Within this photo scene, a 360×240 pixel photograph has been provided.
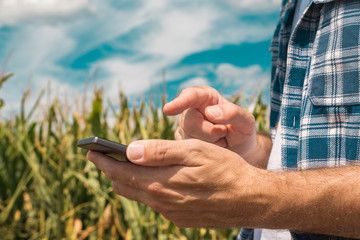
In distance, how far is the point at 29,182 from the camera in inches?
135

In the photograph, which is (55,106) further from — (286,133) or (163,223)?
(286,133)

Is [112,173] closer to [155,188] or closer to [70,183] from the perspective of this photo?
[155,188]

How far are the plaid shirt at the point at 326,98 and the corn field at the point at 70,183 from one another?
152cm

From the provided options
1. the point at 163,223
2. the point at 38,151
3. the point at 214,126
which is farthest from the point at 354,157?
the point at 38,151

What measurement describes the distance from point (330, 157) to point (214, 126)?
397 mm

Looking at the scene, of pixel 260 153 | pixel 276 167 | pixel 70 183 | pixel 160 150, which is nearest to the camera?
pixel 160 150

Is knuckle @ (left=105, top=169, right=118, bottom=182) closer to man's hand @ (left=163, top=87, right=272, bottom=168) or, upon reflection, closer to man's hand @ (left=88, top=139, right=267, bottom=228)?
man's hand @ (left=88, top=139, right=267, bottom=228)

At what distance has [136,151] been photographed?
93 cm

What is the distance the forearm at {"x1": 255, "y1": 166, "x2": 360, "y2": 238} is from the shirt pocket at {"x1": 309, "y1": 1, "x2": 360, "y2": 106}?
0.86 feet

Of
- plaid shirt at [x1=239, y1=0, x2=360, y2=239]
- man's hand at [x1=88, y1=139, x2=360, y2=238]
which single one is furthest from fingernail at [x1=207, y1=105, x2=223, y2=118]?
man's hand at [x1=88, y1=139, x2=360, y2=238]

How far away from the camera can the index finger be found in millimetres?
1266

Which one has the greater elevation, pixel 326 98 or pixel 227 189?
pixel 326 98

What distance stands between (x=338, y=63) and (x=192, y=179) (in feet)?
1.98

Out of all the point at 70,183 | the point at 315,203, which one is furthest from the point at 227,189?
the point at 70,183
